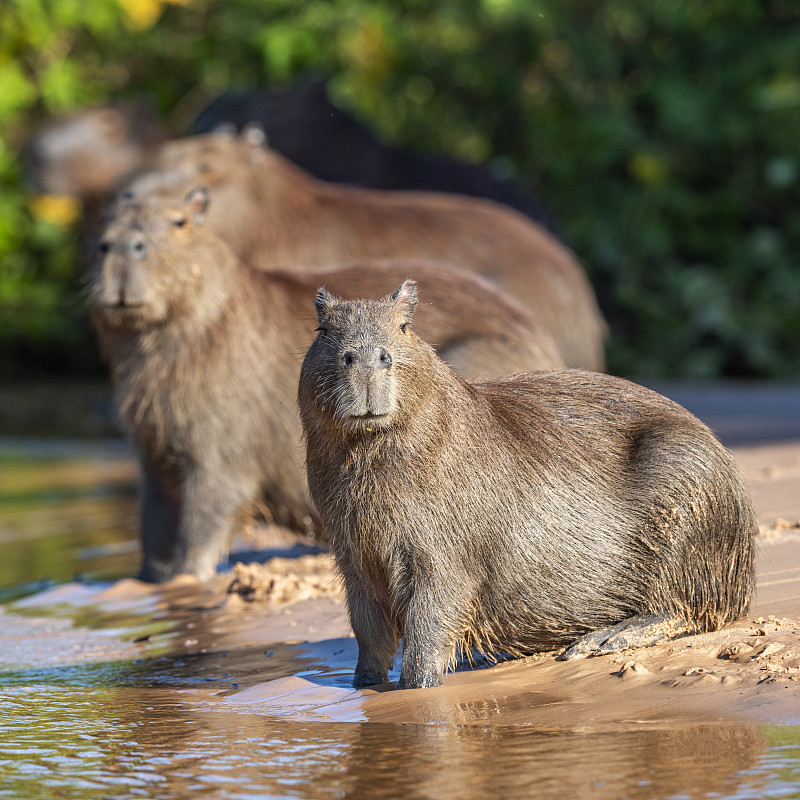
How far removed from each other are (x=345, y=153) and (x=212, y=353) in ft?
15.3

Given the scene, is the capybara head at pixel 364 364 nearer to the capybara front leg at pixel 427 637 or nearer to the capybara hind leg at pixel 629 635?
the capybara front leg at pixel 427 637

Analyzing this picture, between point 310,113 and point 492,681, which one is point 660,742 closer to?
point 492,681

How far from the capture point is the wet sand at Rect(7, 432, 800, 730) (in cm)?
310

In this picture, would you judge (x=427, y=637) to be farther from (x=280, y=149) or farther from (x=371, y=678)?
(x=280, y=149)

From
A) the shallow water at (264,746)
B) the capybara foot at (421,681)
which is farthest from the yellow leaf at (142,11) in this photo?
the capybara foot at (421,681)

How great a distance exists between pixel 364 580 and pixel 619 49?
9.66 metres

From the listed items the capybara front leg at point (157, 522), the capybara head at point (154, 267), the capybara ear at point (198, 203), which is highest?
the capybara ear at point (198, 203)

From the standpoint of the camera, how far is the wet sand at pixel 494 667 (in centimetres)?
310

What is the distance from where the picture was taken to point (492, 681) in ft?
11.3

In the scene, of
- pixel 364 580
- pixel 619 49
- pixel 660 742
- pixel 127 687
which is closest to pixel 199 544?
pixel 127 687

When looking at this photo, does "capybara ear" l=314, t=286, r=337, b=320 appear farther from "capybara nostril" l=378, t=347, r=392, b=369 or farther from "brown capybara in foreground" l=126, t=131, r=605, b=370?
"brown capybara in foreground" l=126, t=131, r=605, b=370

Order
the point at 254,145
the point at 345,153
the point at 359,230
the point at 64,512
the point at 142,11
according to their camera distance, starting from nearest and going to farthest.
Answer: the point at 359,230 → the point at 254,145 → the point at 64,512 → the point at 345,153 → the point at 142,11

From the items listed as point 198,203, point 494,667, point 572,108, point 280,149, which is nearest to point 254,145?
point 198,203

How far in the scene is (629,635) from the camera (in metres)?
3.48
